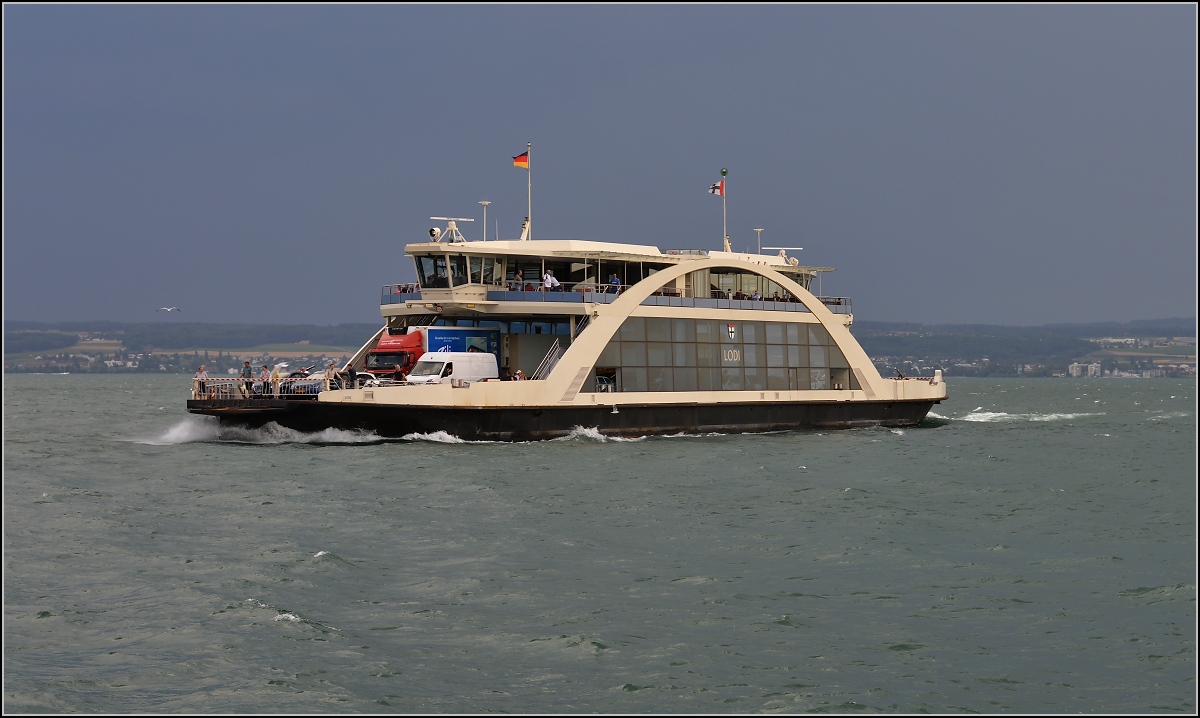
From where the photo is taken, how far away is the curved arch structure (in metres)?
34.6

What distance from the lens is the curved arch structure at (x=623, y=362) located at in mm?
34625

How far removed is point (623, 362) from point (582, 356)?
183 cm

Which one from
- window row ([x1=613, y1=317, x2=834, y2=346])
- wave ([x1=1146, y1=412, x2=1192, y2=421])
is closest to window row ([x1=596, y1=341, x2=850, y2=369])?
window row ([x1=613, y1=317, x2=834, y2=346])

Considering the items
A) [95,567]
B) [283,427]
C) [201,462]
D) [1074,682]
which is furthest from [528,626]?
[283,427]

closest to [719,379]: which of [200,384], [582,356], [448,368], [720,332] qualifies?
[720,332]

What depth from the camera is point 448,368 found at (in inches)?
1432

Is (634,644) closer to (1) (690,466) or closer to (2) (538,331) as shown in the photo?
(1) (690,466)

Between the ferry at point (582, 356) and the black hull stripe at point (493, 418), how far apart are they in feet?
0.14

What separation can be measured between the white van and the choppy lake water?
515 cm

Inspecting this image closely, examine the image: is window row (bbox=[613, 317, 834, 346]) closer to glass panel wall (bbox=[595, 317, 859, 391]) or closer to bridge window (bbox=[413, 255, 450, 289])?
glass panel wall (bbox=[595, 317, 859, 391])

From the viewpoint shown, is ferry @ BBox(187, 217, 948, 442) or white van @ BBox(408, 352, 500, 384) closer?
ferry @ BBox(187, 217, 948, 442)

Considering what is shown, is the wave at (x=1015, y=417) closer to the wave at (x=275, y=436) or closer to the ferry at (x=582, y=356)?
the ferry at (x=582, y=356)

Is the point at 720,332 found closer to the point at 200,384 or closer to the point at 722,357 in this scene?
the point at 722,357

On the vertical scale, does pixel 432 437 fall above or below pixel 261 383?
below
